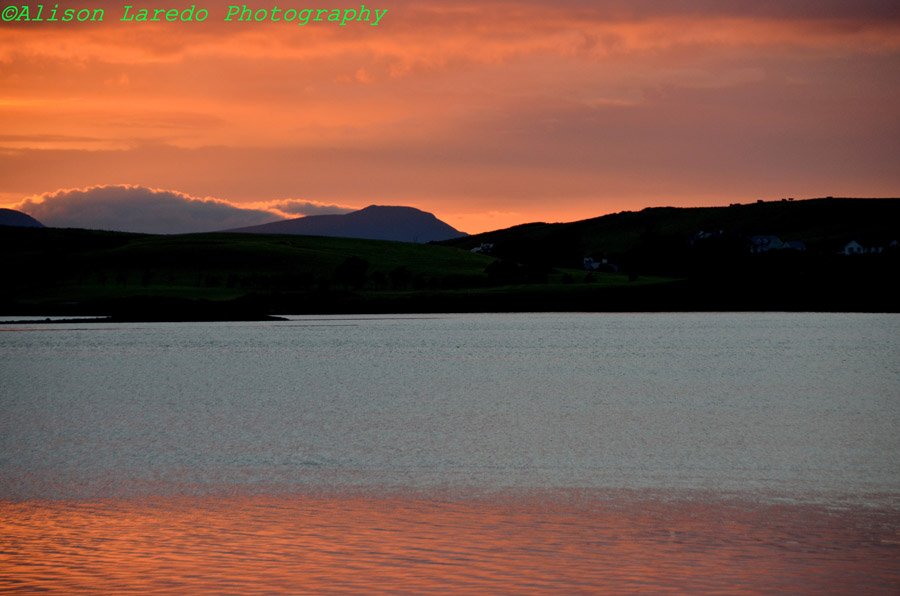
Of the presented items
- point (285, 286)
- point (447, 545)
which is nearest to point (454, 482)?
point (447, 545)

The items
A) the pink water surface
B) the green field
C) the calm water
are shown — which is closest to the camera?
the pink water surface

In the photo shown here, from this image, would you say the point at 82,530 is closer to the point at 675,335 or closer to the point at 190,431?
the point at 190,431

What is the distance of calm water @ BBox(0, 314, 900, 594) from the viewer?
15.1 m

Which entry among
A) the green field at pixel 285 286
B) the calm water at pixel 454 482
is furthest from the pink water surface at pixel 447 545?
the green field at pixel 285 286

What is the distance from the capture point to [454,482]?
23078mm

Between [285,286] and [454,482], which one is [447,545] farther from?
[285,286]

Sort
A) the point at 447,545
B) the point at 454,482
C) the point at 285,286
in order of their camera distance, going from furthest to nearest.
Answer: the point at 285,286 < the point at 454,482 < the point at 447,545

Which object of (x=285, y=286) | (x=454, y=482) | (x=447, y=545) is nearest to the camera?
(x=447, y=545)

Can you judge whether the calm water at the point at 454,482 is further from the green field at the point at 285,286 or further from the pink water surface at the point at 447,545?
the green field at the point at 285,286

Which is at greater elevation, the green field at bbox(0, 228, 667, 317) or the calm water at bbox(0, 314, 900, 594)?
the green field at bbox(0, 228, 667, 317)

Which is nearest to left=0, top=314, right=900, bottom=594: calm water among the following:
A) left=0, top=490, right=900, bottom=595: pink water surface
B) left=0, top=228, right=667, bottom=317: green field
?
left=0, top=490, right=900, bottom=595: pink water surface

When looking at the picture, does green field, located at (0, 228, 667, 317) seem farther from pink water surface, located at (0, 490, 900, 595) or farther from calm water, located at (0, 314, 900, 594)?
pink water surface, located at (0, 490, 900, 595)

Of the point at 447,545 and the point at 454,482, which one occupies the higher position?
Answer: the point at 447,545

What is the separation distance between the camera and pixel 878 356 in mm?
67312
